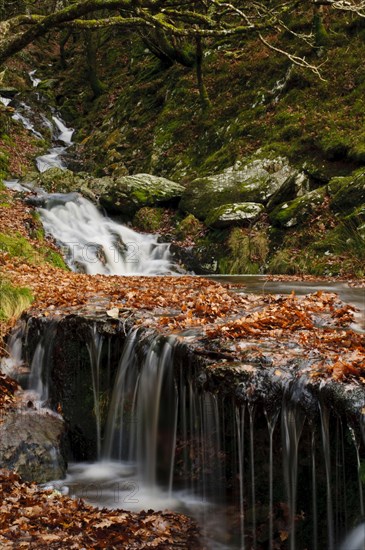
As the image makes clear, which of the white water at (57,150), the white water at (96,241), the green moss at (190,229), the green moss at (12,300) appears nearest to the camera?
the green moss at (12,300)

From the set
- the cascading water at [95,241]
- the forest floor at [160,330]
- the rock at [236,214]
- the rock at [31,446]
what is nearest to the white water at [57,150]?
the cascading water at [95,241]

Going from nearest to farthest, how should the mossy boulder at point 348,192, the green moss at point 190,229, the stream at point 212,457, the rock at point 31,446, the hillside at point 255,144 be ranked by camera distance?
the stream at point 212,457
the rock at point 31,446
the mossy boulder at point 348,192
the hillside at point 255,144
the green moss at point 190,229

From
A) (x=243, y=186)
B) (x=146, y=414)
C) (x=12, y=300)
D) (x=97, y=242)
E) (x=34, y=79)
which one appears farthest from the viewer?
(x=34, y=79)

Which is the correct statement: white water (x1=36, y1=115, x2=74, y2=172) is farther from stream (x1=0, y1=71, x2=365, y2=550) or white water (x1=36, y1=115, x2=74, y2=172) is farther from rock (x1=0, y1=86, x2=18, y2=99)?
stream (x1=0, y1=71, x2=365, y2=550)

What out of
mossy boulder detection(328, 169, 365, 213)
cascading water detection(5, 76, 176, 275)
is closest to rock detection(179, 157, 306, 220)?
mossy boulder detection(328, 169, 365, 213)

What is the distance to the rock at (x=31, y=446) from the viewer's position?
16.3ft

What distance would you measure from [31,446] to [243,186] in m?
9.87

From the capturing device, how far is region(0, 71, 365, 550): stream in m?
3.68

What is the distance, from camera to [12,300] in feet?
23.4

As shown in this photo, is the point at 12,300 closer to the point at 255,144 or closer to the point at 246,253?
the point at 246,253

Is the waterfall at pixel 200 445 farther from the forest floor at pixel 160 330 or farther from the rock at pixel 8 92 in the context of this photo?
the rock at pixel 8 92

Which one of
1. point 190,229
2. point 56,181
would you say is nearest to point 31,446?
point 190,229

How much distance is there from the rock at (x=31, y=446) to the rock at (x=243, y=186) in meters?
9.05

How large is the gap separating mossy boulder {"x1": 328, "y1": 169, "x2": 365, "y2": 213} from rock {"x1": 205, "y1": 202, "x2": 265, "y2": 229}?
1886 mm
